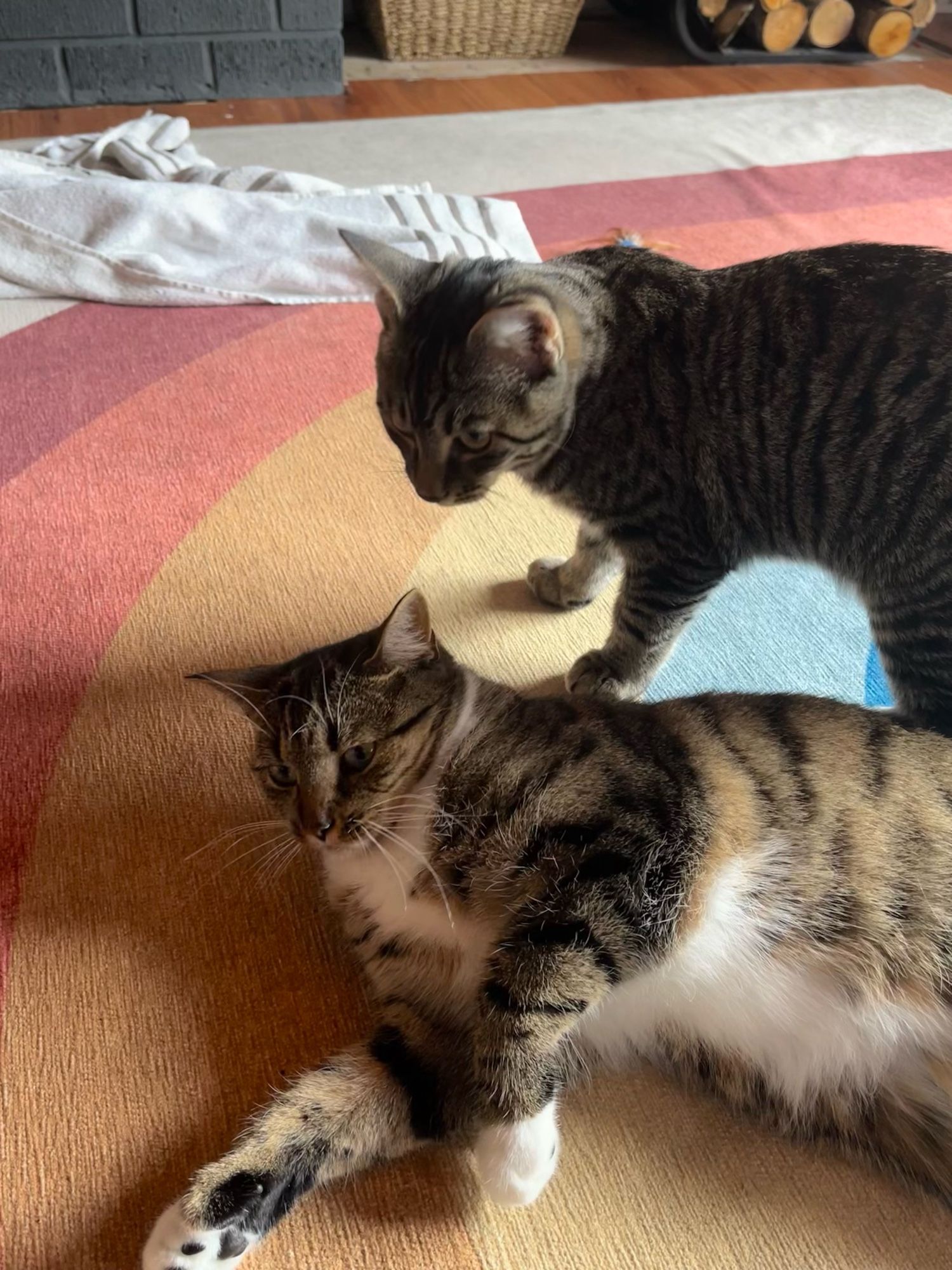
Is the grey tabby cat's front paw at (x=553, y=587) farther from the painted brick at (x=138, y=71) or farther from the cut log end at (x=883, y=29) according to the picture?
the cut log end at (x=883, y=29)

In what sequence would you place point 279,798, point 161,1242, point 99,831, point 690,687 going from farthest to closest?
point 690,687 → point 99,831 → point 279,798 → point 161,1242

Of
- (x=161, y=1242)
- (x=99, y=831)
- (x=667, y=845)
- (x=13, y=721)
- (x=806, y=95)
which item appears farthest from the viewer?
(x=806, y=95)

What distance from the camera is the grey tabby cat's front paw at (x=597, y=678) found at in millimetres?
1438

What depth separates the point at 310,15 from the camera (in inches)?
132

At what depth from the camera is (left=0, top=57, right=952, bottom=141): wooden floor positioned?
10.5ft

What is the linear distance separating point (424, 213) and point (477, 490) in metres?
1.37

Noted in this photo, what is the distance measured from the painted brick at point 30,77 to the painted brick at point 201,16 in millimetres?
317

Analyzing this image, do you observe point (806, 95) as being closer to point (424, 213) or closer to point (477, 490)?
point (424, 213)

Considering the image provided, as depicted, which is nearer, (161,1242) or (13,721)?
(161,1242)

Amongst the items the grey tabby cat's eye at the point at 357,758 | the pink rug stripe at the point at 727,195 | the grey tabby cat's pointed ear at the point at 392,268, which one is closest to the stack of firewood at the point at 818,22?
the pink rug stripe at the point at 727,195

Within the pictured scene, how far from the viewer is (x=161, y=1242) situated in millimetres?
883

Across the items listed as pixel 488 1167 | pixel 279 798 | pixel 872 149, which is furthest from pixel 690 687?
pixel 872 149

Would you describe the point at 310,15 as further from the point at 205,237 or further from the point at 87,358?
the point at 87,358

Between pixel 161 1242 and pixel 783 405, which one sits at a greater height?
Answer: pixel 783 405
